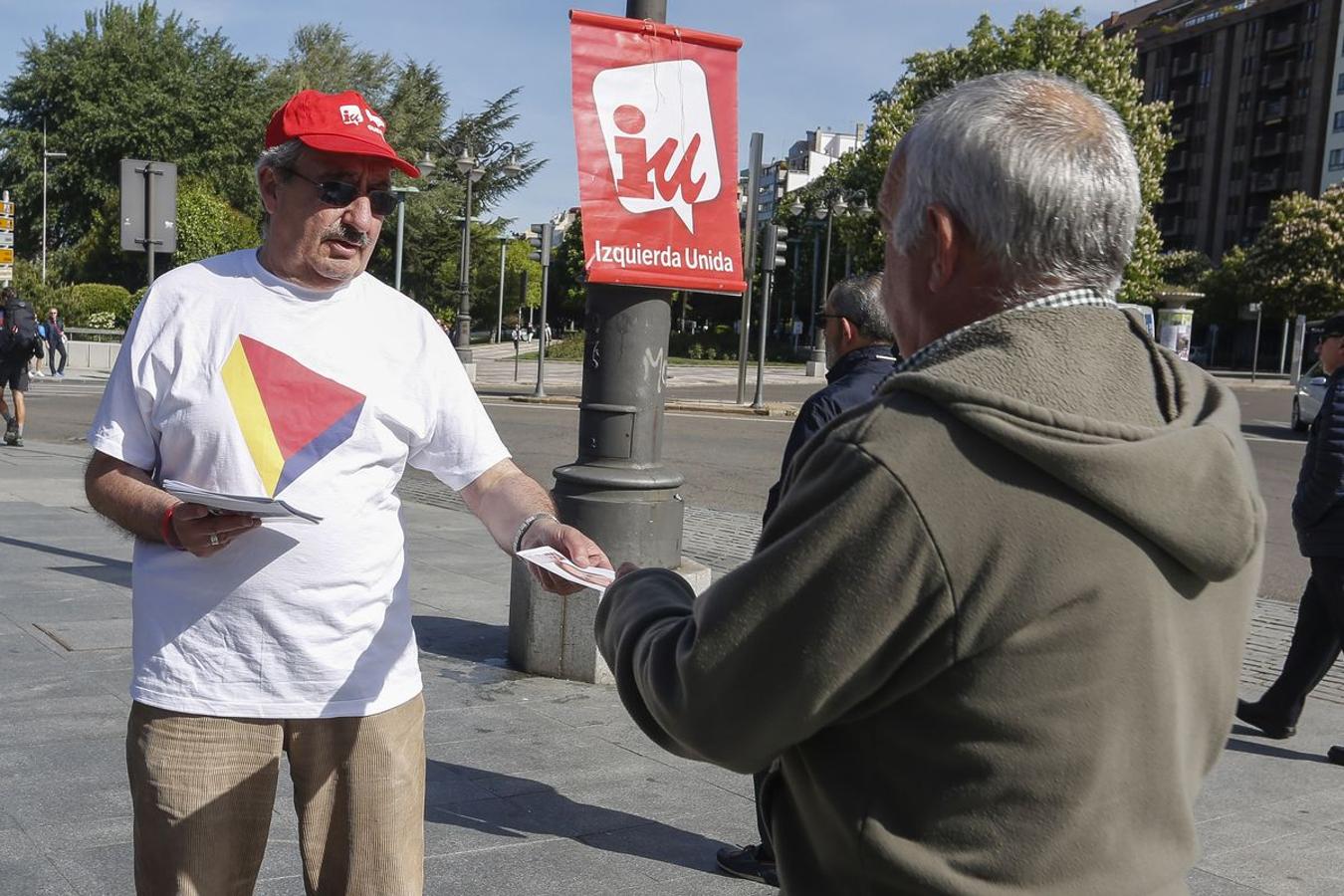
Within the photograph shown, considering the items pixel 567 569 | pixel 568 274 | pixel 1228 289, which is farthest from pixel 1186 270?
pixel 567 569

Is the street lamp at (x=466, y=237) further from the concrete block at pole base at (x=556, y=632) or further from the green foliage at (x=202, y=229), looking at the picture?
the concrete block at pole base at (x=556, y=632)

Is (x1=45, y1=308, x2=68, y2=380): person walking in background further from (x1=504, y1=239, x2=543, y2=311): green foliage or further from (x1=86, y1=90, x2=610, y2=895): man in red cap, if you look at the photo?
(x1=86, y1=90, x2=610, y2=895): man in red cap

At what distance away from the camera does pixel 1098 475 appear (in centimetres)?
126

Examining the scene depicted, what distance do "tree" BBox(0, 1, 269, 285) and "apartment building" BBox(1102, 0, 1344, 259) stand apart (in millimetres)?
50175

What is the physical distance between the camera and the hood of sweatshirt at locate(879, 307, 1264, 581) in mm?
1260

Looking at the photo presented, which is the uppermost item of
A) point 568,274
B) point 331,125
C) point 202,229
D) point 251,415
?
point 568,274

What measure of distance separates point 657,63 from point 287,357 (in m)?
3.48

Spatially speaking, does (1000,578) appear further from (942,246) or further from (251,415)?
(251,415)

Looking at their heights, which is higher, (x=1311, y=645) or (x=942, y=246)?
(x=942, y=246)

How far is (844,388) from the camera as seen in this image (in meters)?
4.32

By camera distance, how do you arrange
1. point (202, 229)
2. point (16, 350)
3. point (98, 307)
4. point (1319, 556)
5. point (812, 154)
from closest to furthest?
point (1319, 556), point (16, 350), point (202, 229), point (98, 307), point (812, 154)

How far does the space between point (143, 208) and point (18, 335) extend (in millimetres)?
4368

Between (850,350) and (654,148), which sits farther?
(654,148)

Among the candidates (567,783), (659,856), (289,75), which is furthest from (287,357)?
(289,75)
